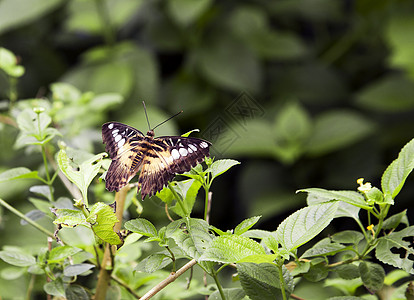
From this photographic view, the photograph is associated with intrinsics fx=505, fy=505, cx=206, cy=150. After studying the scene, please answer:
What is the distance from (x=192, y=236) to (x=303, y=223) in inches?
2.9

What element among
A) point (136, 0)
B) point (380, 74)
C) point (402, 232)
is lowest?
point (402, 232)

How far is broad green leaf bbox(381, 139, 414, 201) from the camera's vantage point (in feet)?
1.14

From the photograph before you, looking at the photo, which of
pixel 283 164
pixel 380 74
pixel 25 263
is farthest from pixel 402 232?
pixel 380 74

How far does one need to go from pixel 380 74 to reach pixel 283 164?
1.97 ft

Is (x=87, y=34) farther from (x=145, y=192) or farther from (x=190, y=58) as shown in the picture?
(x=145, y=192)

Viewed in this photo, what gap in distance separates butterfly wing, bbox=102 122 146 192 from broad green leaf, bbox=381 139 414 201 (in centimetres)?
18

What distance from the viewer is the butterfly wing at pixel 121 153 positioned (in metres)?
0.35

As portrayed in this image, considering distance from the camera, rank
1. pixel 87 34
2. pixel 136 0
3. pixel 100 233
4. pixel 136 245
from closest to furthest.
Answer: pixel 100 233
pixel 136 245
pixel 136 0
pixel 87 34

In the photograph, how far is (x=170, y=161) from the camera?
342mm

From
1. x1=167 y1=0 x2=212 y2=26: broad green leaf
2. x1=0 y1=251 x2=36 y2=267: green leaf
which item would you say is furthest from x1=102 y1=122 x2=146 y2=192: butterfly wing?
x1=167 y1=0 x2=212 y2=26: broad green leaf

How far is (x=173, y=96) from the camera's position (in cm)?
161

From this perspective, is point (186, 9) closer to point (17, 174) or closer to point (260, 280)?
point (17, 174)

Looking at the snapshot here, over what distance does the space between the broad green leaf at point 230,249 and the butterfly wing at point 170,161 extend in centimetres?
5

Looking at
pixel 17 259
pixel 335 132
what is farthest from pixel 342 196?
pixel 335 132
